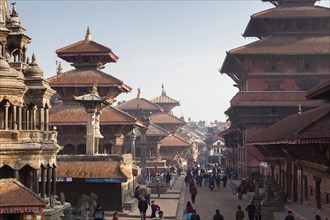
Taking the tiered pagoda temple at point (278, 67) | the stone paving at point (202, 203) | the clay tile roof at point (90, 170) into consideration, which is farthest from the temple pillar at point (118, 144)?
the tiered pagoda temple at point (278, 67)

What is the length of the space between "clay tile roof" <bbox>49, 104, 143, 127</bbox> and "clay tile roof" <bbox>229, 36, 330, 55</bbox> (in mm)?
12429

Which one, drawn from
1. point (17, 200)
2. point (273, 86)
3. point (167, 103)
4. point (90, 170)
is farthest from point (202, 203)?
point (167, 103)

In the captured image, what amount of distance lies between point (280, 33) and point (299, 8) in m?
3.17

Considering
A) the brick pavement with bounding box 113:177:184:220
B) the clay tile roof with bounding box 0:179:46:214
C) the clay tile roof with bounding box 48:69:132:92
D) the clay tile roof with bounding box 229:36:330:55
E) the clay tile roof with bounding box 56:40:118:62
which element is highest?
the clay tile roof with bounding box 229:36:330:55

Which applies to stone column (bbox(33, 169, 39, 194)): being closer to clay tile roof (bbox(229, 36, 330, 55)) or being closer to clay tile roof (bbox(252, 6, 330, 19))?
clay tile roof (bbox(229, 36, 330, 55))

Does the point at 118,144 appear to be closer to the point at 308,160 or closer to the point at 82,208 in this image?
the point at 82,208

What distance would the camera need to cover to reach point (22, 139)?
77.0 ft

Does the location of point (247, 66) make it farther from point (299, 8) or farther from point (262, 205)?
point (262, 205)


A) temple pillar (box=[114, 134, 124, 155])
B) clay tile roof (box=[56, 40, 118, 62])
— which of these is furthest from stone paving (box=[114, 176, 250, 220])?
clay tile roof (box=[56, 40, 118, 62])

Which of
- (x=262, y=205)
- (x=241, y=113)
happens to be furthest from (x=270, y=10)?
(x=262, y=205)

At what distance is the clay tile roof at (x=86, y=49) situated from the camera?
42.1 meters

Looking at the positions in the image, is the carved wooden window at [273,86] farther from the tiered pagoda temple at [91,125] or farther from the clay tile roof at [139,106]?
the clay tile roof at [139,106]

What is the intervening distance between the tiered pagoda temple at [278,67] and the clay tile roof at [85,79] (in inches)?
445

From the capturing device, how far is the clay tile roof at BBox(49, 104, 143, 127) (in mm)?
39844
